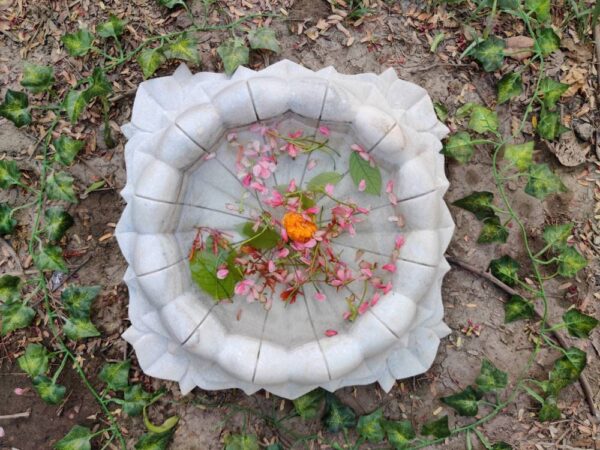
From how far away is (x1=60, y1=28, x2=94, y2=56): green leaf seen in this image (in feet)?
7.57

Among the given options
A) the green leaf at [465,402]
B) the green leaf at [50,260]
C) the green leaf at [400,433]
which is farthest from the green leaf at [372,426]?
the green leaf at [50,260]

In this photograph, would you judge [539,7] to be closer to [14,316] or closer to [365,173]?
[365,173]

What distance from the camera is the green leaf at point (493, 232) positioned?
2361mm

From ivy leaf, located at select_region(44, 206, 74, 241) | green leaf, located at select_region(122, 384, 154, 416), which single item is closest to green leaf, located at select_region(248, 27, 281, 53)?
ivy leaf, located at select_region(44, 206, 74, 241)

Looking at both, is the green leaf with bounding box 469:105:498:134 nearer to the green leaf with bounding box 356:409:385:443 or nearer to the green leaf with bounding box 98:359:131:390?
the green leaf with bounding box 356:409:385:443

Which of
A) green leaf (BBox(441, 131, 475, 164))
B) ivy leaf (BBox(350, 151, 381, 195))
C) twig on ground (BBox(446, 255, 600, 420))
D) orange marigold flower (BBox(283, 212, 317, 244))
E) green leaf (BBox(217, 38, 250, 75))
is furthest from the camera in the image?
twig on ground (BBox(446, 255, 600, 420))

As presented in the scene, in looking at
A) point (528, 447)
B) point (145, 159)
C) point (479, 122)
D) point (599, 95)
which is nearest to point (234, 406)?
point (145, 159)

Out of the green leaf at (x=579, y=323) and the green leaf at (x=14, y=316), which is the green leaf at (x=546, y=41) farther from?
the green leaf at (x=14, y=316)

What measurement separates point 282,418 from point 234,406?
21 centimetres

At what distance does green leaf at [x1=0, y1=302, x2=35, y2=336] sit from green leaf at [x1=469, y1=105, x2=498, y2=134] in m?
1.98

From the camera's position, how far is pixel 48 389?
92.7 inches

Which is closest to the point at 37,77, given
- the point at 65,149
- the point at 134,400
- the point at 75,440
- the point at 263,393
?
the point at 65,149

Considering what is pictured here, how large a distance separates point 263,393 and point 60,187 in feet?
3.88

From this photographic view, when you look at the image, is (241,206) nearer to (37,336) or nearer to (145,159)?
(145,159)
